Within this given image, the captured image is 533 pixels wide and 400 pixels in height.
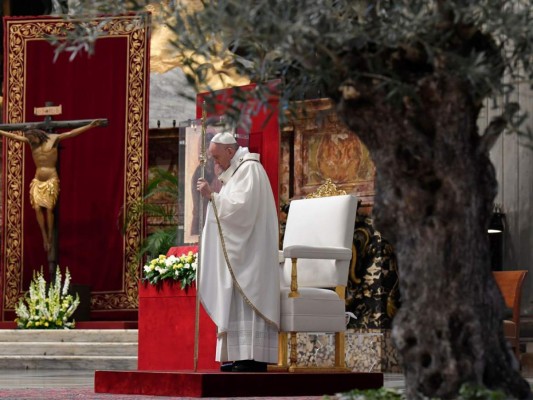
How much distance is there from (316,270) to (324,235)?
22cm

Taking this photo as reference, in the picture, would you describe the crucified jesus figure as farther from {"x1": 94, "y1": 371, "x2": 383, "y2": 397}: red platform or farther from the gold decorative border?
{"x1": 94, "y1": 371, "x2": 383, "y2": 397}: red platform

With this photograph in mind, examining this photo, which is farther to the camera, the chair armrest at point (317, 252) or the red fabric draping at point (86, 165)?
the red fabric draping at point (86, 165)

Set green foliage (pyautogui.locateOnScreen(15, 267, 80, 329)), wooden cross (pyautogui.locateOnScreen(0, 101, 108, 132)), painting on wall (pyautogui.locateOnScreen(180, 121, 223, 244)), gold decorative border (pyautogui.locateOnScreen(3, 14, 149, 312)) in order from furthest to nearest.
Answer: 1. gold decorative border (pyautogui.locateOnScreen(3, 14, 149, 312))
2. wooden cross (pyautogui.locateOnScreen(0, 101, 108, 132))
3. green foliage (pyautogui.locateOnScreen(15, 267, 80, 329))
4. painting on wall (pyautogui.locateOnScreen(180, 121, 223, 244))

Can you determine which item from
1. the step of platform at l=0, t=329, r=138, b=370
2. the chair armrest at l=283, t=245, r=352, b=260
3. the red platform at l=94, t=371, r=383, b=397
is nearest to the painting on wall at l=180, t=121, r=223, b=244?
the chair armrest at l=283, t=245, r=352, b=260

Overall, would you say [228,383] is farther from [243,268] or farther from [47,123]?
[47,123]

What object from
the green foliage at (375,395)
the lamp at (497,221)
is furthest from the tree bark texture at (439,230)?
the lamp at (497,221)

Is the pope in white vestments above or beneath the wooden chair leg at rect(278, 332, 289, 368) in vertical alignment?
above

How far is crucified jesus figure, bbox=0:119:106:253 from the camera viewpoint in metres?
12.0

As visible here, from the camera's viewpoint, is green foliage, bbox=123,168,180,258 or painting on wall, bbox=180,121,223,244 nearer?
painting on wall, bbox=180,121,223,244

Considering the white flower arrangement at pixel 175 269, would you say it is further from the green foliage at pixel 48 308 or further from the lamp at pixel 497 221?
the green foliage at pixel 48 308

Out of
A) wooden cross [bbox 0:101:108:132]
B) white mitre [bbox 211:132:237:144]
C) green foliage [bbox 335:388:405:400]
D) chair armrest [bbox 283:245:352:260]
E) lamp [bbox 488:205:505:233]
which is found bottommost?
green foliage [bbox 335:388:405:400]

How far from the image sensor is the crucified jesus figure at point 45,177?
39.4ft

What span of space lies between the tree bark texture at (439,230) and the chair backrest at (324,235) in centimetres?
315

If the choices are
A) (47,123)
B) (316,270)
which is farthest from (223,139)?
(47,123)
